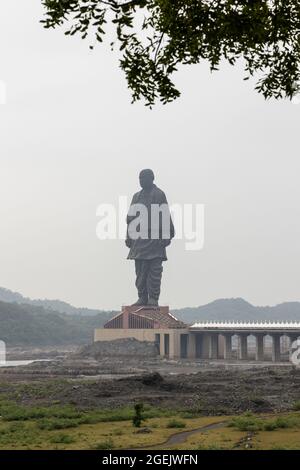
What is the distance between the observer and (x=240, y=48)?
25031 millimetres

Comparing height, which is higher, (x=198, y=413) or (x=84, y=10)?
(x=84, y=10)

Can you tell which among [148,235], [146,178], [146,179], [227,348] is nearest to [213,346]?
[227,348]

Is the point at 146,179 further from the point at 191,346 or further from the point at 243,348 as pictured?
the point at 243,348

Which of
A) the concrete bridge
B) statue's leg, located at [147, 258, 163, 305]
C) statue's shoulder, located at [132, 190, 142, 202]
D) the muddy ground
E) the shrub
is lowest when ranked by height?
the muddy ground

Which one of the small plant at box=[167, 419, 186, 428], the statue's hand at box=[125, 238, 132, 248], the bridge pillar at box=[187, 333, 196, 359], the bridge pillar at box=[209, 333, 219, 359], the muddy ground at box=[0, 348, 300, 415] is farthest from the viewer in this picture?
the statue's hand at box=[125, 238, 132, 248]

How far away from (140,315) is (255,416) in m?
110

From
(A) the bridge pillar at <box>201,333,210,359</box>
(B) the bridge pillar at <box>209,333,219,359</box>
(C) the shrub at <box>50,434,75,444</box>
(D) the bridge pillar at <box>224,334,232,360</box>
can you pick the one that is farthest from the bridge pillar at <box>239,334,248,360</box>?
(C) the shrub at <box>50,434,75,444</box>

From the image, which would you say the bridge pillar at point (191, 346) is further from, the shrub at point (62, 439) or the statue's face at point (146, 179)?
the shrub at point (62, 439)

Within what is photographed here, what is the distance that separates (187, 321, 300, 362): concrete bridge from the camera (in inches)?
5487

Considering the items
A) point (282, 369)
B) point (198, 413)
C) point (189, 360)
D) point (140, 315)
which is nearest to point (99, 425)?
point (198, 413)

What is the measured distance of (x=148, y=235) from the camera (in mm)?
168625

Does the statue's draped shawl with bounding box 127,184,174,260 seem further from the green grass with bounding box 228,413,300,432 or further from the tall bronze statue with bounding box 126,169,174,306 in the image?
the green grass with bounding box 228,413,300,432
